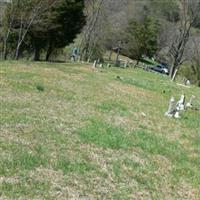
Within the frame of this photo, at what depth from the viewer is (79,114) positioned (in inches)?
528

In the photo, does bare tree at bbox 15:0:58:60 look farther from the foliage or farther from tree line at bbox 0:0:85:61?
the foliage

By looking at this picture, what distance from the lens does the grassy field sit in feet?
26.4

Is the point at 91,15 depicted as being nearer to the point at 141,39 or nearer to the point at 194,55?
the point at 194,55

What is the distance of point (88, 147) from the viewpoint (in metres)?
10.3

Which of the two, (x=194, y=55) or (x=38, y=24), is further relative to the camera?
(x=194, y=55)

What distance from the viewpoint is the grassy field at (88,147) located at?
8039mm

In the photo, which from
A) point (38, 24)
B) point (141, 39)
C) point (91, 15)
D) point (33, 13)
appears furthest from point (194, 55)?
point (33, 13)

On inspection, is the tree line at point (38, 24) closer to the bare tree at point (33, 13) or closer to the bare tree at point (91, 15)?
the bare tree at point (33, 13)

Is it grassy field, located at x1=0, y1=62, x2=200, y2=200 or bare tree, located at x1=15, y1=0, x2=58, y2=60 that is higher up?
bare tree, located at x1=15, y1=0, x2=58, y2=60

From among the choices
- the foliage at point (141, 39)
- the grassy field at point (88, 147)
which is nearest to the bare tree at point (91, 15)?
the foliage at point (141, 39)

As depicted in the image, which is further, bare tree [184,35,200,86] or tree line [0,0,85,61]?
bare tree [184,35,200,86]

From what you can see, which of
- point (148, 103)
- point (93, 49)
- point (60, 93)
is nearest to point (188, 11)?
point (93, 49)

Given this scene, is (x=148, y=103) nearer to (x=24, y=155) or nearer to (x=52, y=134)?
(x=52, y=134)

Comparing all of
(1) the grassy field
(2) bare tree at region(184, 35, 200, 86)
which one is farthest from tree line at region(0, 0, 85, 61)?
(2) bare tree at region(184, 35, 200, 86)
